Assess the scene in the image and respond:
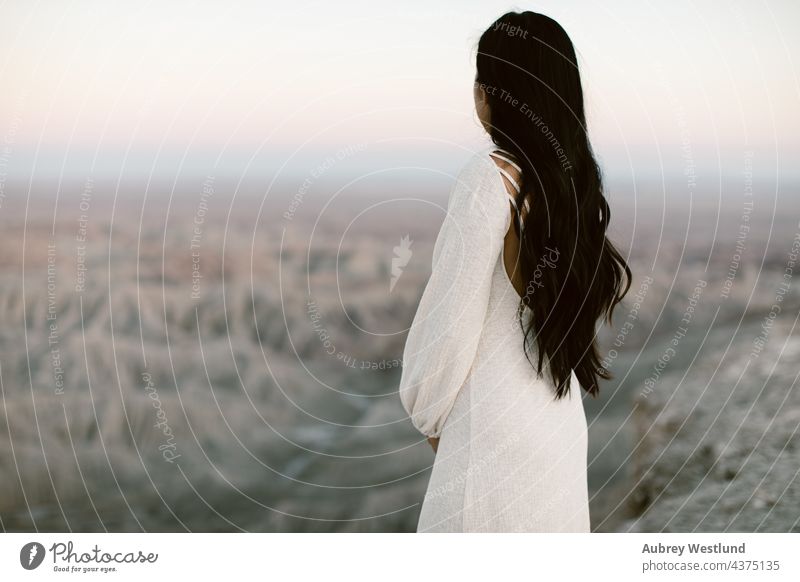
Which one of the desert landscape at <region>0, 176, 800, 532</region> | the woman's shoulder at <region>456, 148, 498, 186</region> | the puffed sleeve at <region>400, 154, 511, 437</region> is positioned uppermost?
the woman's shoulder at <region>456, 148, 498, 186</region>

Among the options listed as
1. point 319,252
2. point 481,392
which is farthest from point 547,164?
point 319,252

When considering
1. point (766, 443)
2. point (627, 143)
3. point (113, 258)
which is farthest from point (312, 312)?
point (766, 443)

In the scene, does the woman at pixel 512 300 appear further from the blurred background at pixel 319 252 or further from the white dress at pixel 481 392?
the blurred background at pixel 319 252

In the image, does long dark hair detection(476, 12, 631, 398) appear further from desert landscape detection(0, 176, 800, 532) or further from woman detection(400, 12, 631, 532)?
desert landscape detection(0, 176, 800, 532)

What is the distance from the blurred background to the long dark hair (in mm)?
898

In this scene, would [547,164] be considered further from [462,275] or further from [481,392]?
[481,392]

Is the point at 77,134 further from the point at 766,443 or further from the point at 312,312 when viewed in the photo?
the point at 766,443

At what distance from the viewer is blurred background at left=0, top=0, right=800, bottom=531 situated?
6.84 ft

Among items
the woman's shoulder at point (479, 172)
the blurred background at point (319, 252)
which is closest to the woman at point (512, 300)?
the woman's shoulder at point (479, 172)

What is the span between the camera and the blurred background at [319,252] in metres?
2.09

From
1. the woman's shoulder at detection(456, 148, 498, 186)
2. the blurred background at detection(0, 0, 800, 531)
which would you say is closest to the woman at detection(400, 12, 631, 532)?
the woman's shoulder at detection(456, 148, 498, 186)

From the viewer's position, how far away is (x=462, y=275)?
1124 millimetres

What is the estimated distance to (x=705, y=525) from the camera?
2158mm

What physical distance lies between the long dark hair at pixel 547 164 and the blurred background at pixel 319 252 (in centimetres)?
90
